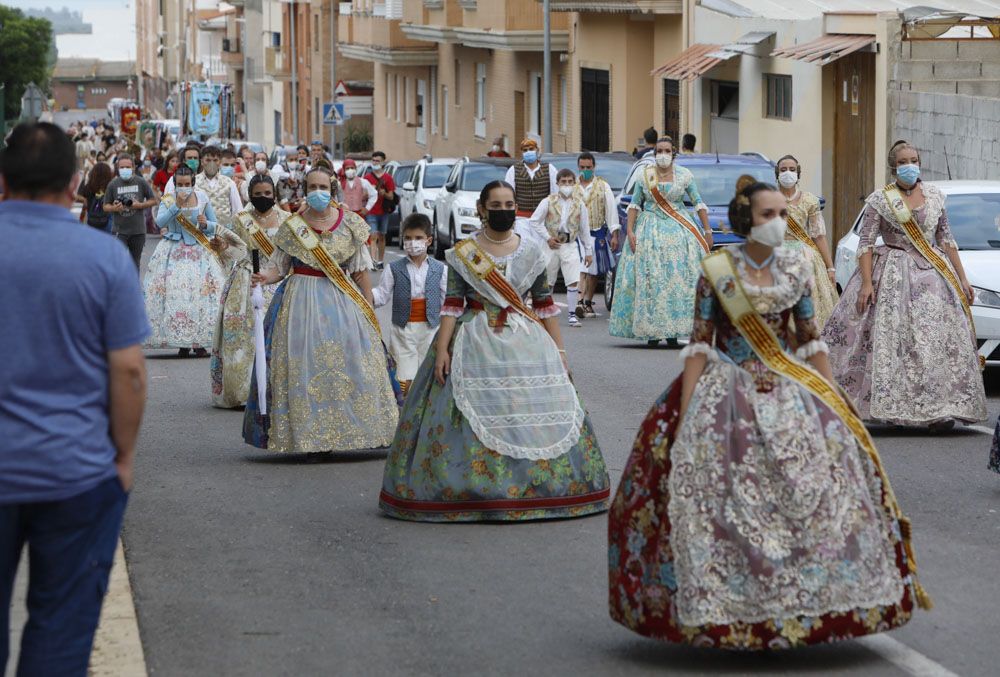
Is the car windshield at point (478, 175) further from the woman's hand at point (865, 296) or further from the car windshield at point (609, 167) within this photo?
the woman's hand at point (865, 296)

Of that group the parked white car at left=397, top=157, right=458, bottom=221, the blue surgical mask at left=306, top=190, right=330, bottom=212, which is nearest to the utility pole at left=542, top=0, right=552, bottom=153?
the parked white car at left=397, top=157, right=458, bottom=221

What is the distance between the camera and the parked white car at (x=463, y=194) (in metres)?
28.8

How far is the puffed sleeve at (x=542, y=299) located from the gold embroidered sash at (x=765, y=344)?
9.15ft

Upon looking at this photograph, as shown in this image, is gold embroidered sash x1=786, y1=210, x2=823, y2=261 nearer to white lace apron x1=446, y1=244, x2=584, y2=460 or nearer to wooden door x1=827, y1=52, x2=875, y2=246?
white lace apron x1=446, y1=244, x2=584, y2=460

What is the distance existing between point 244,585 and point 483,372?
1761 millimetres

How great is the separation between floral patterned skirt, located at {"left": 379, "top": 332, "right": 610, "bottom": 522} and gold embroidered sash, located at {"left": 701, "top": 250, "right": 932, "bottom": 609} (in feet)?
8.88

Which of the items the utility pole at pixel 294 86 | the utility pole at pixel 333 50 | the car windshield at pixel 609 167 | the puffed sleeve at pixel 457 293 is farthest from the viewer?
the utility pole at pixel 294 86

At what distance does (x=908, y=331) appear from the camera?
12336 millimetres

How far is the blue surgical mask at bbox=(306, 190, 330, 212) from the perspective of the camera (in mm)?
11609

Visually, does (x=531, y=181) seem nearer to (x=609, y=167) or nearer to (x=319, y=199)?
(x=609, y=167)

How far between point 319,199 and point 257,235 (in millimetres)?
1387

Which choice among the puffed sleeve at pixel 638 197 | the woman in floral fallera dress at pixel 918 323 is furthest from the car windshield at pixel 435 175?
the woman in floral fallera dress at pixel 918 323

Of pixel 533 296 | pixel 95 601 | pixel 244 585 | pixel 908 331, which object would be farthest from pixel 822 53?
pixel 95 601

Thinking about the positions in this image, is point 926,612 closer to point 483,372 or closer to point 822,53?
point 483,372
